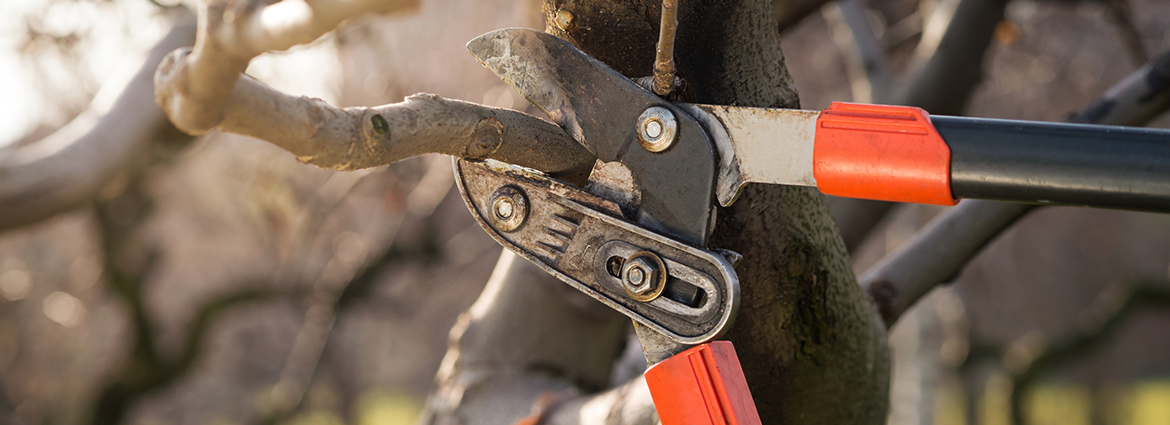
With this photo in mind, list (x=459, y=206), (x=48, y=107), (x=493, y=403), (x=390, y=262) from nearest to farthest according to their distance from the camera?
(x=493, y=403), (x=390, y=262), (x=48, y=107), (x=459, y=206)

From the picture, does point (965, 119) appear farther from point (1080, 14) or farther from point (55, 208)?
point (1080, 14)

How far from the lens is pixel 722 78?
1.00 m

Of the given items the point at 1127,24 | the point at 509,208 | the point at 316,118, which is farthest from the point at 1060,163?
the point at 1127,24

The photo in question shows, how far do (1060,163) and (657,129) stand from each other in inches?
16.6

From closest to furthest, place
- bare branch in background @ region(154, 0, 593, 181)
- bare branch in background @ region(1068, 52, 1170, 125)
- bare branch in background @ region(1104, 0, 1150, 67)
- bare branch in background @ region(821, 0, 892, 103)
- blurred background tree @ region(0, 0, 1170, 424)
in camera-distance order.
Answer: bare branch in background @ region(154, 0, 593, 181) → bare branch in background @ region(1068, 52, 1170, 125) → bare branch in background @ region(1104, 0, 1150, 67) → bare branch in background @ region(821, 0, 892, 103) → blurred background tree @ region(0, 0, 1170, 424)

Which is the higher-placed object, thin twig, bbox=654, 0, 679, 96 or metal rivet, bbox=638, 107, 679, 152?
thin twig, bbox=654, 0, 679, 96

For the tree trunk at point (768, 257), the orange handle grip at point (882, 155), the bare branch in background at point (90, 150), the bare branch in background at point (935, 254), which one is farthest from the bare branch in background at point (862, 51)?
the bare branch in background at point (90, 150)

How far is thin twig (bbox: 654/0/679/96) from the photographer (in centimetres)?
80

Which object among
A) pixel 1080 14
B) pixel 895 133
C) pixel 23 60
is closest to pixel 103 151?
pixel 895 133

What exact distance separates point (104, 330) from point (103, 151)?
9005mm

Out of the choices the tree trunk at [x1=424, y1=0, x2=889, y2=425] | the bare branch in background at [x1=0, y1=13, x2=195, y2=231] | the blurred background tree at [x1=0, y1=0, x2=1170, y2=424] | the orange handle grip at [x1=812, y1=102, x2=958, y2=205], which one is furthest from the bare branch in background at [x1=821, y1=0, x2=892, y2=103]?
the bare branch in background at [x1=0, y1=13, x2=195, y2=231]

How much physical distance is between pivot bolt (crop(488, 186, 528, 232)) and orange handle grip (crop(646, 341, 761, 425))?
0.83 feet

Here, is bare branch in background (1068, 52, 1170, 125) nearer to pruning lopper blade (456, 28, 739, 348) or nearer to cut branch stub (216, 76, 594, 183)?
pruning lopper blade (456, 28, 739, 348)

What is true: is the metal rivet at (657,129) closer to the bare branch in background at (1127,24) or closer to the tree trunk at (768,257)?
the tree trunk at (768,257)
